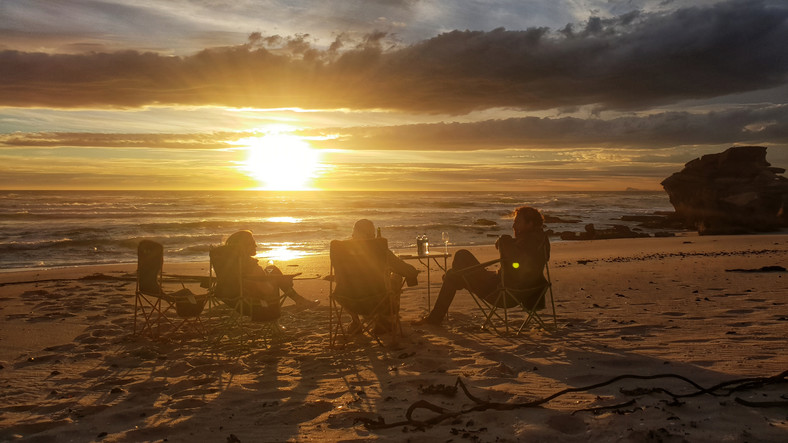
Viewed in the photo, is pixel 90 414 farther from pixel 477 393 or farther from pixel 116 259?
pixel 116 259

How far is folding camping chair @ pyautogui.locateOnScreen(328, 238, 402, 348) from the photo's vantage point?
18.9 ft

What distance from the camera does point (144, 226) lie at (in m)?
31.6

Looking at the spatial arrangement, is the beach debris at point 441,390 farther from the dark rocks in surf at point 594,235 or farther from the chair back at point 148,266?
the dark rocks in surf at point 594,235

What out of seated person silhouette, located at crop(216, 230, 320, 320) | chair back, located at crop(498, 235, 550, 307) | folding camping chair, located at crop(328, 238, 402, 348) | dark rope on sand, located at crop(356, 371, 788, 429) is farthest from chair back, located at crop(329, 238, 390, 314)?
dark rope on sand, located at crop(356, 371, 788, 429)

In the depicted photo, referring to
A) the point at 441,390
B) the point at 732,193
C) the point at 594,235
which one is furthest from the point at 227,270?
the point at 732,193

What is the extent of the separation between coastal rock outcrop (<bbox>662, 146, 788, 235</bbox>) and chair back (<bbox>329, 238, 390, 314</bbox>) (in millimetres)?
22008

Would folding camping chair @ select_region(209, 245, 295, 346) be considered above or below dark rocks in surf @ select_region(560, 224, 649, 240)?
above

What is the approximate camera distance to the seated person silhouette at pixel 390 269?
19.6ft

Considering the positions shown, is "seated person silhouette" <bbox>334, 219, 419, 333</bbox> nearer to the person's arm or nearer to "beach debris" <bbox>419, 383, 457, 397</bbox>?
the person's arm

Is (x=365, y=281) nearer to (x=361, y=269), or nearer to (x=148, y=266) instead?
(x=361, y=269)

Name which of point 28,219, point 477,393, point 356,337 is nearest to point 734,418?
point 477,393

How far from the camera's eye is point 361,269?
5.82 metres

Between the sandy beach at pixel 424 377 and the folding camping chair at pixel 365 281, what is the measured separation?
325 mm

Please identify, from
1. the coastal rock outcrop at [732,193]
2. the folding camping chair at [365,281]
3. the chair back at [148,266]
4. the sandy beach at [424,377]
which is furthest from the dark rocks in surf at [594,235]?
the chair back at [148,266]
